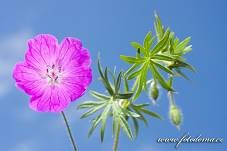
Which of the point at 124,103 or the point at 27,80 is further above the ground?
the point at 27,80

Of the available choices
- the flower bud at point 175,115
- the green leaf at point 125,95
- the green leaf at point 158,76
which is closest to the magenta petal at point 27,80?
the green leaf at point 125,95

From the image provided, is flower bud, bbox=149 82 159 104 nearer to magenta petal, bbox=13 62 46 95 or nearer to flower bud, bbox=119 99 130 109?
flower bud, bbox=119 99 130 109

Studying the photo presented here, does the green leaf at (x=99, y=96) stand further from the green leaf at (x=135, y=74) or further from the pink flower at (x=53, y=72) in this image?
the pink flower at (x=53, y=72)

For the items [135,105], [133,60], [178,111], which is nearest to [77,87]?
[133,60]

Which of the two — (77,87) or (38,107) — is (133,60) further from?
(38,107)

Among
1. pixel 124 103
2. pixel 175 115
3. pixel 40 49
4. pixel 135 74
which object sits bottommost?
pixel 175 115

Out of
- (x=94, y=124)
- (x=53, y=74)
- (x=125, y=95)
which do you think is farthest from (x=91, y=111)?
(x=53, y=74)

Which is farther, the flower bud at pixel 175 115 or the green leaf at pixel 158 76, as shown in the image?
the flower bud at pixel 175 115

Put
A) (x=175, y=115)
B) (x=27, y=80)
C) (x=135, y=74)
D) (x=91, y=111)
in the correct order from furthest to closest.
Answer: (x=175, y=115) < (x=91, y=111) < (x=135, y=74) < (x=27, y=80)

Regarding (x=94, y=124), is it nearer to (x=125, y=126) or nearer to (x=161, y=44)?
(x=125, y=126)
